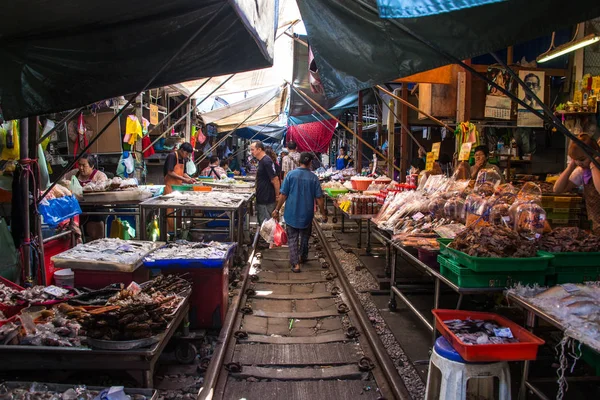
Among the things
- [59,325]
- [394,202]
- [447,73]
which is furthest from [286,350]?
[447,73]

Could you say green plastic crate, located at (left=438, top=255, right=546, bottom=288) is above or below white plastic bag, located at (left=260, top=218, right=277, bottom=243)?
above

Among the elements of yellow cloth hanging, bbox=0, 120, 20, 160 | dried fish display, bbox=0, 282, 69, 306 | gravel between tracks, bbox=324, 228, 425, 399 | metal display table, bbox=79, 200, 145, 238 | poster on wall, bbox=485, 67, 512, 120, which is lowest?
gravel between tracks, bbox=324, 228, 425, 399

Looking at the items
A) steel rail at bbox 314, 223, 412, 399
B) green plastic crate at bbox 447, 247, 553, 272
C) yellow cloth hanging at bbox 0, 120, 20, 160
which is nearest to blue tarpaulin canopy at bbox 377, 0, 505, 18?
green plastic crate at bbox 447, 247, 553, 272

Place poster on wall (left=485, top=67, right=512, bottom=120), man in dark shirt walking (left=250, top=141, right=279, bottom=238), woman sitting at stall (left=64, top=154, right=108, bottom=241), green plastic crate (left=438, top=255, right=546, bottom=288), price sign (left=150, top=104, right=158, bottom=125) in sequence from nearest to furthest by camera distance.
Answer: green plastic crate (left=438, top=255, right=546, bottom=288) < woman sitting at stall (left=64, top=154, right=108, bottom=241) < poster on wall (left=485, top=67, right=512, bottom=120) < man in dark shirt walking (left=250, top=141, right=279, bottom=238) < price sign (left=150, top=104, right=158, bottom=125)

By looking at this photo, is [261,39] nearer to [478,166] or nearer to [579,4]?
[579,4]

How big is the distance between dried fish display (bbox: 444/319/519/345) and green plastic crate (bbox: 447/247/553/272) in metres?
0.43

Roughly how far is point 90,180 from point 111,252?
4.15 m

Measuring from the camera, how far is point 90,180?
8.76 metres

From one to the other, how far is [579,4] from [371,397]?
3708 millimetres

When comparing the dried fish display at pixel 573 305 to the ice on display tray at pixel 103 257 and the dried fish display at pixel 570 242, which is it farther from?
the ice on display tray at pixel 103 257

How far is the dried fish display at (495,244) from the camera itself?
12.3 feet

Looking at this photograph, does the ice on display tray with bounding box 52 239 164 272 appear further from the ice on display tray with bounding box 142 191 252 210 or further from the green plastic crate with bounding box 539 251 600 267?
the green plastic crate with bounding box 539 251 600 267

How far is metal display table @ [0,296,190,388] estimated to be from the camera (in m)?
3.38

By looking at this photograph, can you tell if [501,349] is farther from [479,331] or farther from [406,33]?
[406,33]
